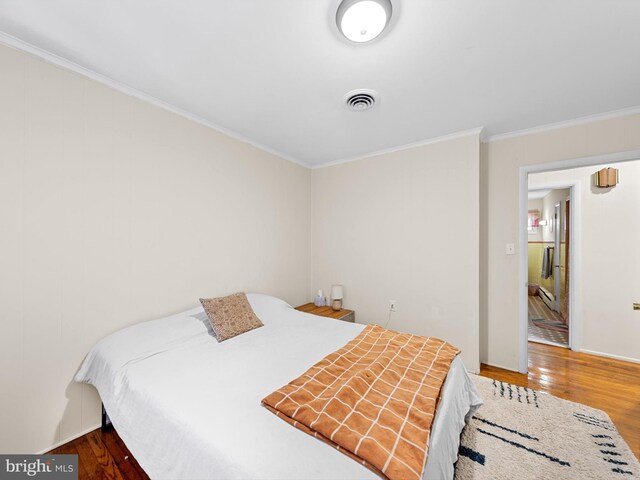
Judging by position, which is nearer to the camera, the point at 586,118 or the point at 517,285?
the point at 586,118

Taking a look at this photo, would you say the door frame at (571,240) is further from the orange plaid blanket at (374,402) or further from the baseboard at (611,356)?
the orange plaid blanket at (374,402)

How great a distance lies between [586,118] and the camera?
240cm

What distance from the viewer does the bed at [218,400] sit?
3.09ft

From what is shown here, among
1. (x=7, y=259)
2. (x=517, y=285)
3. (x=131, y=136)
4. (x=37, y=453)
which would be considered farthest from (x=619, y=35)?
(x=37, y=453)

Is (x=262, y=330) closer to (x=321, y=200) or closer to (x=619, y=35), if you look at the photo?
(x=321, y=200)

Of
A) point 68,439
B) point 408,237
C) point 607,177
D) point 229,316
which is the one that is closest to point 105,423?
point 68,439

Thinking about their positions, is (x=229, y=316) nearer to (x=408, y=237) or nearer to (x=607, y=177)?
(x=408, y=237)

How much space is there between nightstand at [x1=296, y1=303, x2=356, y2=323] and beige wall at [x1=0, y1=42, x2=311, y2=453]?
1.22 meters

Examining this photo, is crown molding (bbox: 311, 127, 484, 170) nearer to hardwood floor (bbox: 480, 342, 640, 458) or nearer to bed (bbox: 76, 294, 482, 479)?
bed (bbox: 76, 294, 482, 479)

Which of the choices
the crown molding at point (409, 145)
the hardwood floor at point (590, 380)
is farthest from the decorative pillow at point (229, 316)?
the hardwood floor at point (590, 380)

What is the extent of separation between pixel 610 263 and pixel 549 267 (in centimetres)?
278

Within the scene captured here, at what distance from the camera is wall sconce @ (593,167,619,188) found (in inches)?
121

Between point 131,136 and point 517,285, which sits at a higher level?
point 131,136

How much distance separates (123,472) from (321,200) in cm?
324
